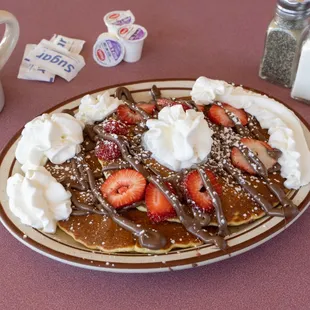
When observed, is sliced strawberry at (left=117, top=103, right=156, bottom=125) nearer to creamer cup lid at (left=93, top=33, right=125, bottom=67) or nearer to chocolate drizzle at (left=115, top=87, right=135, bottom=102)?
chocolate drizzle at (left=115, top=87, right=135, bottom=102)

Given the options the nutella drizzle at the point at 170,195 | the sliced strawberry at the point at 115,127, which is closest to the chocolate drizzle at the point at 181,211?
the nutella drizzle at the point at 170,195

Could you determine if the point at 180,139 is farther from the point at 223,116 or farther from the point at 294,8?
the point at 294,8

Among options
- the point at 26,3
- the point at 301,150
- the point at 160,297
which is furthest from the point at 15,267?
the point at 26,3

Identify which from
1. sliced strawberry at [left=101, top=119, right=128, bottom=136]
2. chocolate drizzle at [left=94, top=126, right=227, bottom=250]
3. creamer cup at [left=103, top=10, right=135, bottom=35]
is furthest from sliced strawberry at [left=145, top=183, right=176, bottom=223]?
creamer cup at [left=103, top=10, right=135, bottom=35]

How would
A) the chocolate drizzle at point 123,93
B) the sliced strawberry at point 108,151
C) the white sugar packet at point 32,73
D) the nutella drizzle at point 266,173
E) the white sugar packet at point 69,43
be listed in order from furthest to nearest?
the white sugar packet at point 69,43, the white sugar packet at point 32,73, the chocolate drizzle at point 123,93, the sliced strawberry at point 108,151, the nutella drizzle at point 266,173

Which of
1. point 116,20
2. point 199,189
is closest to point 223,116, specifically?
point 199,189

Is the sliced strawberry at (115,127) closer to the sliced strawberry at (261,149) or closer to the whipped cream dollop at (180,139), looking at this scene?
the whipped cream dollop at (180,139)
